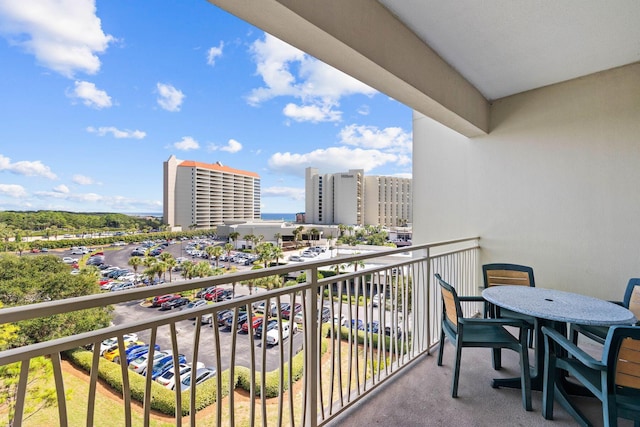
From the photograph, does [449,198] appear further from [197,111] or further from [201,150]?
[197,111]

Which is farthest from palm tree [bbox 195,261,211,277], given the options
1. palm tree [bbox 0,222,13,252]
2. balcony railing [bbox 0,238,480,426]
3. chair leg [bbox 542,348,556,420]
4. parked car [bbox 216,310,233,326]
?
chair leg [bbox 542,348,556,420]

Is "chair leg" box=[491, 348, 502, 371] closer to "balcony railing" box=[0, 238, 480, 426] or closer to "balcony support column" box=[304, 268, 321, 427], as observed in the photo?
"balcony railing" box=[0, 238, 480, 426]

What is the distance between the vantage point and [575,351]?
68.3 inches

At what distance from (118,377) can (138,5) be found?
1778 cm

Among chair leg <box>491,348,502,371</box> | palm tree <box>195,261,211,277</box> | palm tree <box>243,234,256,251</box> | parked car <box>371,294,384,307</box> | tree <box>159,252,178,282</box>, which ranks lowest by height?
palm tree <box>195,261,211,277</box>

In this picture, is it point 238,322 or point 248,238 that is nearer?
point 238,322

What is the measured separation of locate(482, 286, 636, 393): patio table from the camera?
6.42ft

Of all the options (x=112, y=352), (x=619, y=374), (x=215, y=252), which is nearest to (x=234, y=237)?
(x=215, y=252)

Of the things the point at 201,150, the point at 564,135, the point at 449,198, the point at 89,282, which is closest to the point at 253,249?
the point at 89,282

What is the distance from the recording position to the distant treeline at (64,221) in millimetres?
6351

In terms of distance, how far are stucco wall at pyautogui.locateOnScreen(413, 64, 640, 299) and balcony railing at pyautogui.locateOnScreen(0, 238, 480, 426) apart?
3.11 feet

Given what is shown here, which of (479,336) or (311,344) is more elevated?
(311,344)

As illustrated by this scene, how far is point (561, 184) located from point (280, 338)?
144 inches

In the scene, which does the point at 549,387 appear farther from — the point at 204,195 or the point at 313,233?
the point at 313,233
